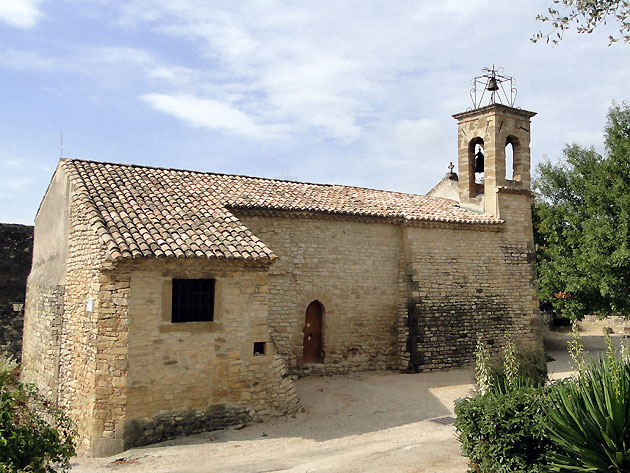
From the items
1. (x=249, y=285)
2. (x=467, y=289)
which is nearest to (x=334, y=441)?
(x=249, y=285)

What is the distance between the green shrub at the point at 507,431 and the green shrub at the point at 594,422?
194 millimetres

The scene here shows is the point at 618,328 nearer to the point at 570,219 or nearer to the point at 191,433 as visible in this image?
the point at 570,219

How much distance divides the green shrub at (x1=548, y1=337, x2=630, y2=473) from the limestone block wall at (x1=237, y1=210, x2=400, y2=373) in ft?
28.8

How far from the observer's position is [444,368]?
53.8 feet

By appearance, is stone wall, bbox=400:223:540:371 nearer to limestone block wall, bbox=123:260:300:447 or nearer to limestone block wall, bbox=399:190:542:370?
limestone block wall, bbox=399:190:542:370

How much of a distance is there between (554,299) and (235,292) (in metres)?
12.9

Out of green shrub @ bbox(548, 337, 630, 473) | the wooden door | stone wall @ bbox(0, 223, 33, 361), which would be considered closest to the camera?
green shrub @ bbox(548, 337, 630, 473)

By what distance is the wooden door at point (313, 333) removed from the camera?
15.2m

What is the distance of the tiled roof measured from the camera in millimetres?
10617

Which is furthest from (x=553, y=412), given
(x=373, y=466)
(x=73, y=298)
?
(x=73, y=298)

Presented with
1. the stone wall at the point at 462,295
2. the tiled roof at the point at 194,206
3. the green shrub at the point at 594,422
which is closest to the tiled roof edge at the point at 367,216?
the tiled roof at the point at 194,206

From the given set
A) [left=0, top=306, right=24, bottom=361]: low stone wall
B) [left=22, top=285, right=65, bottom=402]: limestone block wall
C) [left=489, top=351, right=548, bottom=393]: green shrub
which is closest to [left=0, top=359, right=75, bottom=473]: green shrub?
[left=22, top=285, right=65, bottom=402]: limestone block wall

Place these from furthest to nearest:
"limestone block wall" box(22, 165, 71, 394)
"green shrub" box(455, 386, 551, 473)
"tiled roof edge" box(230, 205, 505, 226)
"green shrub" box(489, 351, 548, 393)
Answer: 1. "tiled roof edge" box(230, 205, 505, 226)
2. "limestone block wall" box(22, 165, 71, 394)
3. "green shrub" box(489, 351, 548, 393)
4. "green shrub" box(455, 386, 551, 473)

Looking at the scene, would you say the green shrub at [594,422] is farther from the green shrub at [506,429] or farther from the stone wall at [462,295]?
the stone wall at [462,295]
